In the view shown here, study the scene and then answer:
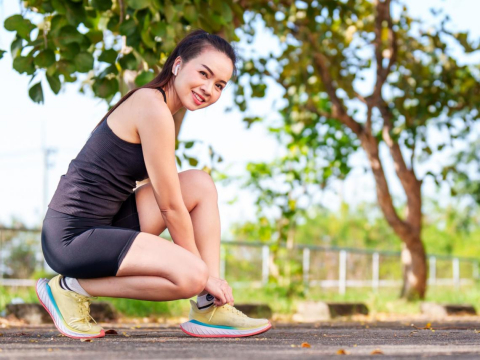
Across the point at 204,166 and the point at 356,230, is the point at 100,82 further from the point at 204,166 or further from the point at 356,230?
the point at 356,230

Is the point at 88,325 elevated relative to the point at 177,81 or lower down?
lower down

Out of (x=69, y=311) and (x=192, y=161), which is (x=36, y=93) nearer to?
(x=192, y=161)

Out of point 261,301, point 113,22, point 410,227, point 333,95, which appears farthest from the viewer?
point 410,227

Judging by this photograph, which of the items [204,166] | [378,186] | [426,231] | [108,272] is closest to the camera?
[108,272]

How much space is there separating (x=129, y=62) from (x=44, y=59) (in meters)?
0.45

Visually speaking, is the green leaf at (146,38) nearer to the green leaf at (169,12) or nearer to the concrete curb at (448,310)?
the green leaf at (169,12)

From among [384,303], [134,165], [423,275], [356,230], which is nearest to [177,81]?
[134,165]

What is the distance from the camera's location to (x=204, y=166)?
461 cm

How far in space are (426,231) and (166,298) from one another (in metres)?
25.8

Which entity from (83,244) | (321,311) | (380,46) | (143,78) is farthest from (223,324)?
(380,46)

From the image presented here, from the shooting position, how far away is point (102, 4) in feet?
11.8

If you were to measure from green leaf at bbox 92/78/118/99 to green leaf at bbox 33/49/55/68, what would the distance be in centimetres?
33

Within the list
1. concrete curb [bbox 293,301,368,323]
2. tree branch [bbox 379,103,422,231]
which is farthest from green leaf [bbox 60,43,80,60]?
tree branch [bbox 379,103,422,231]

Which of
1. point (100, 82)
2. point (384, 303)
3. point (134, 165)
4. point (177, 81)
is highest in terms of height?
point (100, 82)
